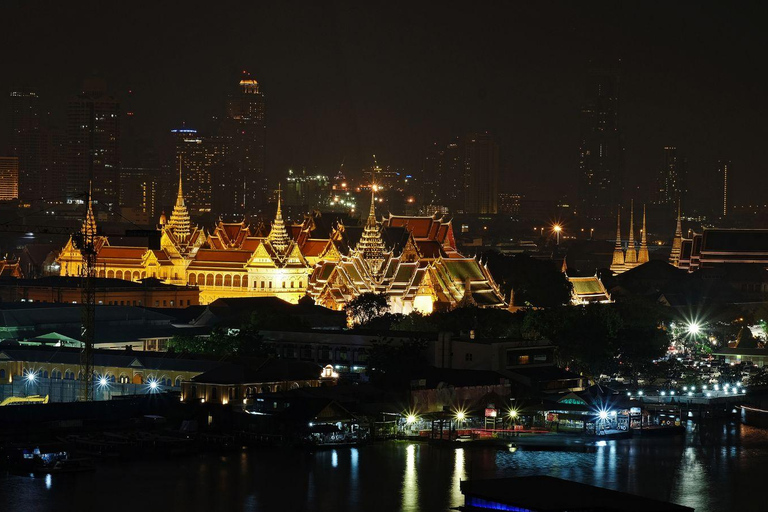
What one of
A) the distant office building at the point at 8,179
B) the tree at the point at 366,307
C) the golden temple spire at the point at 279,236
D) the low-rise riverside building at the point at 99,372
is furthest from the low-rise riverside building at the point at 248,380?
the distant office building at the point at 8,179

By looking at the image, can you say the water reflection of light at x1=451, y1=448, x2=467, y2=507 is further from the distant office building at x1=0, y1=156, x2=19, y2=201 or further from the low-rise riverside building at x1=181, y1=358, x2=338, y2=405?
the distant office building at x1=0, y1=156, x2=19, y2=201

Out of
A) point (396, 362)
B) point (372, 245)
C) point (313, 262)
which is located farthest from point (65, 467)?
point (313, 262)

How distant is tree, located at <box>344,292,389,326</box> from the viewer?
78750mm

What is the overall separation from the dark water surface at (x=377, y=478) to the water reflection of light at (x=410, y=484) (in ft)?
0.08

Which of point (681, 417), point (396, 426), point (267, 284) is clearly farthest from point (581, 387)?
point (267, 284)

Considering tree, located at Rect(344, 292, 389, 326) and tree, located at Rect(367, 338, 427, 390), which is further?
tree, located at Rect(344, 292, 389, 326)

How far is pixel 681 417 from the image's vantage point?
61062 millimetres

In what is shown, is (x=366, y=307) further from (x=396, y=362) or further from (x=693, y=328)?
(x=396, y=362)

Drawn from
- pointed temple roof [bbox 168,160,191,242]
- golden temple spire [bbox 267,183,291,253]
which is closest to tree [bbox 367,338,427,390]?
golden temple spire [bbox 267,183,291,253]

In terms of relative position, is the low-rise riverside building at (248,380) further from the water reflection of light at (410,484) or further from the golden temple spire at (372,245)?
the golden temple spire at (372,245)

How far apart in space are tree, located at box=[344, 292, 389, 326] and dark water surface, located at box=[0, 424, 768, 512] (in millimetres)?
24371

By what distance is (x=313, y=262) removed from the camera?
313 feet

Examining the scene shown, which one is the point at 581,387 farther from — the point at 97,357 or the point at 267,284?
the point at 267,284

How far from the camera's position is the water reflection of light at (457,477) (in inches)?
1740
